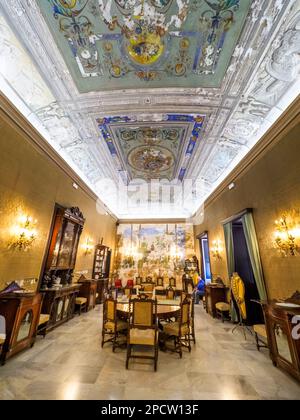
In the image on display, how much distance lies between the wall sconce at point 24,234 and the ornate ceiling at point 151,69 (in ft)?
7.89

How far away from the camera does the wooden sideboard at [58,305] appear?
4.32 m

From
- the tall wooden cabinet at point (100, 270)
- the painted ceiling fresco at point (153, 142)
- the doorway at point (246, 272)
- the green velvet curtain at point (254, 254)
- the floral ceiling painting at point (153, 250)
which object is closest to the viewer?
the green velvet curtain at point (254, 254)

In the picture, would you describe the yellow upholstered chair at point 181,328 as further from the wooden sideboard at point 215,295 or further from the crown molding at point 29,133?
the crown molding at point 29,133

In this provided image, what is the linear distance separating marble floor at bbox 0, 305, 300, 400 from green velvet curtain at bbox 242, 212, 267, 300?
124cm

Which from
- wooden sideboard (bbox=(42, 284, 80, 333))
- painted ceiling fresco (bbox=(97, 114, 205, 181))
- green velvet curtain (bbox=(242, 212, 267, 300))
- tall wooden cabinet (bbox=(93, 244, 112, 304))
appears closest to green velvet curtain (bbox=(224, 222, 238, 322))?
green velvet curtain (bbox=(242, 212, 267, 300))

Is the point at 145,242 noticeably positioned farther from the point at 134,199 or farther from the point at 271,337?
the point at 271,337

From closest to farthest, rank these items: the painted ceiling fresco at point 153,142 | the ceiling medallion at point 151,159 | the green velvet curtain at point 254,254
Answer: the green velvet curtain at point 254,254
the painted ceiling fresco at point 153,142
the ceiling medallion at point 151,159

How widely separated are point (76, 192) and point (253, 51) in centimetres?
592

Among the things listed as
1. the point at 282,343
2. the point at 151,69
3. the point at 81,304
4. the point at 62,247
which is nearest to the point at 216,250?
the point at 282,343

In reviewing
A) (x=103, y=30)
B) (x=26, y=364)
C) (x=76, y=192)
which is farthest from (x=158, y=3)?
(x=26, y=364)

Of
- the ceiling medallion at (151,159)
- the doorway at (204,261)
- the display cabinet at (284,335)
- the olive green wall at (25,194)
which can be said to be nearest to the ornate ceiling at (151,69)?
the ceiling medallion at (151,159)

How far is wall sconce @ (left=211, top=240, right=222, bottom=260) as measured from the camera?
6758 millimetres

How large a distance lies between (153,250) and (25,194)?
8.08m

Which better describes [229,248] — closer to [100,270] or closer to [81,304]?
[81,304]
